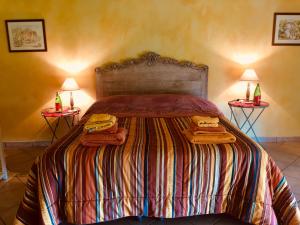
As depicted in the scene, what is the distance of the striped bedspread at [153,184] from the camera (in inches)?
64.9

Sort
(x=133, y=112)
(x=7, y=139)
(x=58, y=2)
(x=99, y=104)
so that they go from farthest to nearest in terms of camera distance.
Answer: (x=7, y=139) → (x=58, y=2) → (x=99, y=104) → (x=133, y=112)

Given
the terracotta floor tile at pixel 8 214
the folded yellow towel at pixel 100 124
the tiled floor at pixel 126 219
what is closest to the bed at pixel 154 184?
the folded yellow towel at pixel 100 124

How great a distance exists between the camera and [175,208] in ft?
5.65

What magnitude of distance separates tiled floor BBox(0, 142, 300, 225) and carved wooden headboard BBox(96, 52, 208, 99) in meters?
1.31

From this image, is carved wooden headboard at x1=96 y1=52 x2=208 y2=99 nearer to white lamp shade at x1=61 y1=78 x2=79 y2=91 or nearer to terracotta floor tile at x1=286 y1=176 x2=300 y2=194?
white lamp shade at x1=61 y1=78 x2=79 y2=91

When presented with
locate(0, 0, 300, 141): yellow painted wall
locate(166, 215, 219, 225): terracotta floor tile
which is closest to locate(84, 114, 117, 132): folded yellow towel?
locate(166, 215, 219, 225): terracotta floor tile

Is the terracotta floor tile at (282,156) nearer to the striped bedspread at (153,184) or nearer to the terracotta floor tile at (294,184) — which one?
the terracotta floor tile at (294,184)

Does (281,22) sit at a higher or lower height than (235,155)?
higher

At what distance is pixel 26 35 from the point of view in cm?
325

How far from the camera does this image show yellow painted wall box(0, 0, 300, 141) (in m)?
3.23

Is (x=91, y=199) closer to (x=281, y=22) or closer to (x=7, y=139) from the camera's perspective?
(x=7, y=139)

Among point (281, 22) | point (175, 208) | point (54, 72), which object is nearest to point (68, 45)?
point (54, 72)

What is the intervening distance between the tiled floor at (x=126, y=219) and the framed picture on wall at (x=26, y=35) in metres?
1.39

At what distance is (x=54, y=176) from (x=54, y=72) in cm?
209
